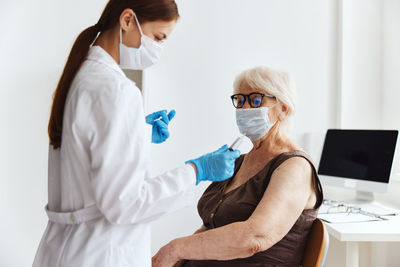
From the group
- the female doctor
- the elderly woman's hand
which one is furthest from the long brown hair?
the elderly woman's hand

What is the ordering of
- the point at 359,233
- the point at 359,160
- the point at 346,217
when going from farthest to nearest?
the point at 359,160 → the point at 346,217 → the point at 359,233

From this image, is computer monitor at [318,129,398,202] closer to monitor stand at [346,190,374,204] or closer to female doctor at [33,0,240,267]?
monitor stand at [346,190,374,204]

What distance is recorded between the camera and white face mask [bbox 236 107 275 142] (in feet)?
4.79

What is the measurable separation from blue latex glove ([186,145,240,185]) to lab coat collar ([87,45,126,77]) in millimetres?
324

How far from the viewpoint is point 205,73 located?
2.61 metres

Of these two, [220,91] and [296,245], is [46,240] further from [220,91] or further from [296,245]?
[220,91]

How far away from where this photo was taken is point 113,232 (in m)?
0.87

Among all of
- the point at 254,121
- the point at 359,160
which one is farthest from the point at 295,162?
the point at 359,160

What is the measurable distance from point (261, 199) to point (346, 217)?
93 centimetres

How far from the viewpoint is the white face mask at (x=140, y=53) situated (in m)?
1.00

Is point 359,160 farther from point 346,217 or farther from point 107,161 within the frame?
point 107,161

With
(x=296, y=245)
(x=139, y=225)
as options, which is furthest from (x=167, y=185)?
(x=296, y=245)

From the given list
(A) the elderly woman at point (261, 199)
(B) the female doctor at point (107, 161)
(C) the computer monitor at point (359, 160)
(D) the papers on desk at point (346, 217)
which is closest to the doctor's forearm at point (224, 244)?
(A) the elderly woman at point (261, 199)

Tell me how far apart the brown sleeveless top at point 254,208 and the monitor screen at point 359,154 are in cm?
106
